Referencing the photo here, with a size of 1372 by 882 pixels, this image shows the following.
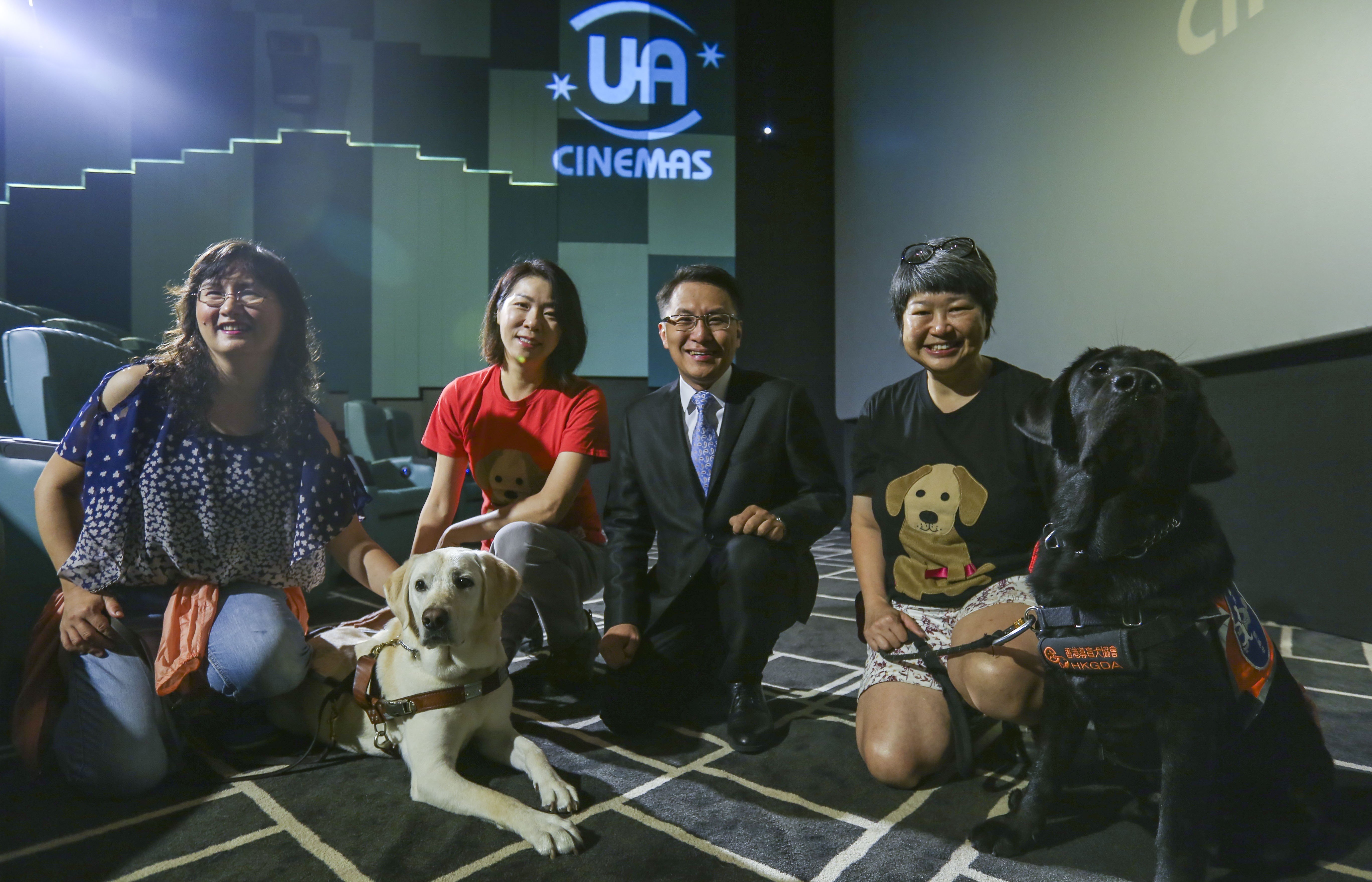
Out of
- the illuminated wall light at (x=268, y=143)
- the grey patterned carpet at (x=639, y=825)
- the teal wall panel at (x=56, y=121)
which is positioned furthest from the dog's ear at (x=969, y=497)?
the teal wall panel at (x=56, y=121)

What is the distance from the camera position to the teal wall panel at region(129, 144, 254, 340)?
4.86 meters

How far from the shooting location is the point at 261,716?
1.44 metres

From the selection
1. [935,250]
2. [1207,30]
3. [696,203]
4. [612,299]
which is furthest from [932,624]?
[696,203]

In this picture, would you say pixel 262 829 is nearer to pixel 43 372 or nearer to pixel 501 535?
pixel 501 535

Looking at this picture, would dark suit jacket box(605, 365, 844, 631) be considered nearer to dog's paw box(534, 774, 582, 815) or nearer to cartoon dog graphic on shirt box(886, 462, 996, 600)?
cartoon dog graphic on shirt box(886, 462, 996, 600)

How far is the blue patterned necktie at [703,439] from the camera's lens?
159 centimetres

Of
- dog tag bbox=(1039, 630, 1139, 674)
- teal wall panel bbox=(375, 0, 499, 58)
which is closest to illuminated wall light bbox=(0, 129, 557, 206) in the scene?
teal wall panel bbox=(375, 0, 499, 58)

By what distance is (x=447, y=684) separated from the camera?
4.00 ft

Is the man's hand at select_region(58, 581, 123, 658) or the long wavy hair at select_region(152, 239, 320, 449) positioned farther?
the long wavy hair at select_region(152, 239, 320, 449)

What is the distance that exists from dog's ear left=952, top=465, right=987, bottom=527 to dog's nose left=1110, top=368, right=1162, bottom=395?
0.39 meters

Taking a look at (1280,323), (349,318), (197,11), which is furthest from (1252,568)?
(197,11)

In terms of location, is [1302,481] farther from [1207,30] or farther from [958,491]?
[958,491]

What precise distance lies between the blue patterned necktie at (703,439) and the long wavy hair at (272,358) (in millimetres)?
840

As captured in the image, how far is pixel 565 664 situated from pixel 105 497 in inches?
41.2
